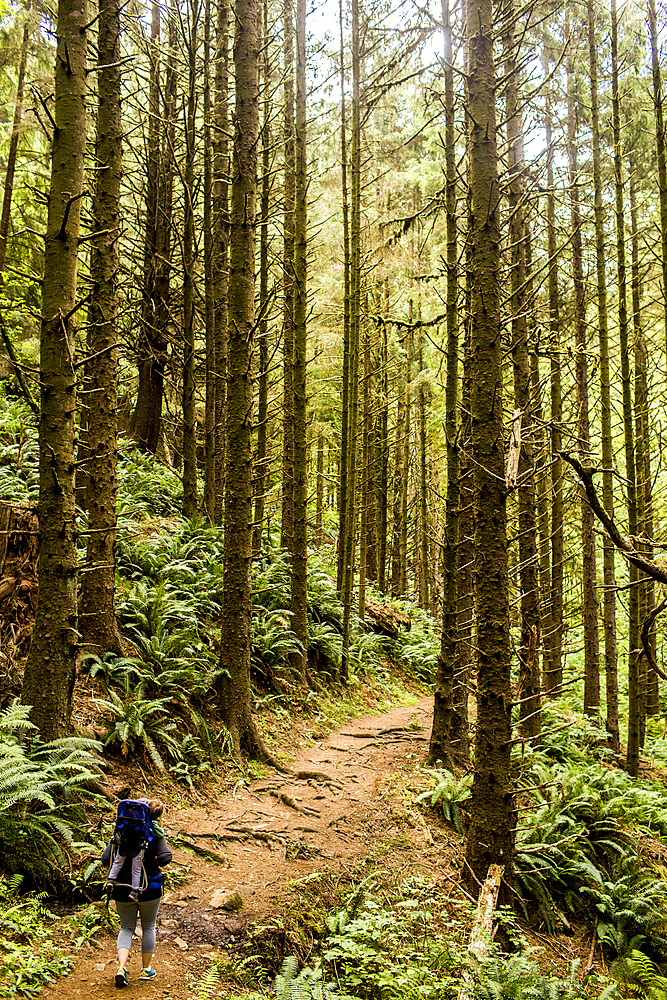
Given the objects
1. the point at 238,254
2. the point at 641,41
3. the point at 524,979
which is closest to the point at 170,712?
the point at 524,979

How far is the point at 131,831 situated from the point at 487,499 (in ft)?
12.6

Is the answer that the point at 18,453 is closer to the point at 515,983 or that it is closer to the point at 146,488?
the point at 146,488

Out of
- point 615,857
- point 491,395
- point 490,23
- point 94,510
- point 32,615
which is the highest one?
point 490,23

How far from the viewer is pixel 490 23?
5680 mm

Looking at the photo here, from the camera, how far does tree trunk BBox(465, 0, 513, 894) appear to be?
221 inches

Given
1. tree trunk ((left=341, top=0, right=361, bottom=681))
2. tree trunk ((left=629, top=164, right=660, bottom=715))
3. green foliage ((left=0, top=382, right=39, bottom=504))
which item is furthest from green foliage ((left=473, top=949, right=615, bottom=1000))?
tree trunk ((left=341, top=0, right=361, bottom=681))

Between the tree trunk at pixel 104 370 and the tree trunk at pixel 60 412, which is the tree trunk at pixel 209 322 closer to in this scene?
the tree trunk at pixel 104 370

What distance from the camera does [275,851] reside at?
596cm

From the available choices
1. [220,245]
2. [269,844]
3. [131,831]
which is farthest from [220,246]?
[131,831]

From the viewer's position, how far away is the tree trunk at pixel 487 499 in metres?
5.62

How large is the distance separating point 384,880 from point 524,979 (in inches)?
71.7

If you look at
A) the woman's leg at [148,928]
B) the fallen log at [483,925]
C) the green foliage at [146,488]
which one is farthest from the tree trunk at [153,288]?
the fallen log at [483,925]

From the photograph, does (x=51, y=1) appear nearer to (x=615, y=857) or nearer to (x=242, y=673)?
(x=242, y=673)

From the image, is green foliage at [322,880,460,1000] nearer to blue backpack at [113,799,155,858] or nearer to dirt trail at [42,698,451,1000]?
dirt trail at [42,698,451,1000]
